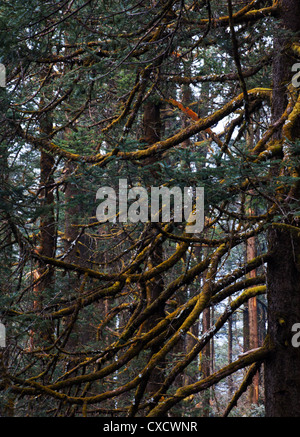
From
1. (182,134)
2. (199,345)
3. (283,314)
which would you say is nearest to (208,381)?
(199,345)

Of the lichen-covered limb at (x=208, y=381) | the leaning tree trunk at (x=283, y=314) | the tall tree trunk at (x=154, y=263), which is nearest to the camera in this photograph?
the lichen-covered limb at (x=208, y=381)

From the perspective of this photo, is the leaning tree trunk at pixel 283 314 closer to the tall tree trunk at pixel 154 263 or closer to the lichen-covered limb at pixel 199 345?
the lichen-covered limb at pixel 199 345

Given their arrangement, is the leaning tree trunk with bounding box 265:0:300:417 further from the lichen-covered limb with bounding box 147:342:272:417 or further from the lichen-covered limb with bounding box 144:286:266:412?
the lichen-covered limb with bounding box 144:286:266:412

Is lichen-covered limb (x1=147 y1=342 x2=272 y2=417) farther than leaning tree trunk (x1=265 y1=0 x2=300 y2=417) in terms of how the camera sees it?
No

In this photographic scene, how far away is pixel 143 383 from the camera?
5.18 meters

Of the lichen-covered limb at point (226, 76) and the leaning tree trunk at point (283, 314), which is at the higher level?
the lichen-covered limb at point (226, 76)

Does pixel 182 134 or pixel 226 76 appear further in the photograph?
pixel 226 76

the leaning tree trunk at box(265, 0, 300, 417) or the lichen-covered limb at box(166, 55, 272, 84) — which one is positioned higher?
the lichen-covered limb at box(166, 55, 272, 84)

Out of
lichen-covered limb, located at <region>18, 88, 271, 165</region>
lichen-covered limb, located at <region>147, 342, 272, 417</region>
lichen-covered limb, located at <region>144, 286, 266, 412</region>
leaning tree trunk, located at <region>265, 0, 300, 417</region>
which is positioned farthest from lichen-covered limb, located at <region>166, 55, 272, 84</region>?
lichen-covered limb, located at <region>147, 342, 272, 417</region>

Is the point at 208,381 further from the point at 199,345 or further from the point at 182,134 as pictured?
the point at 182,134

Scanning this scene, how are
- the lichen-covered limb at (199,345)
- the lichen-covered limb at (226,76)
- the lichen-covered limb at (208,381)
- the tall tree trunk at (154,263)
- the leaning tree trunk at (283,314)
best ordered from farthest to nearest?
the tall tree trunk at (154,263)
the lichen-covered limb at (226,76)
the leaning tree trunk at (283,314)
the lichen-covered limb at (199,345)
the lichen-covered limb at (208,381)

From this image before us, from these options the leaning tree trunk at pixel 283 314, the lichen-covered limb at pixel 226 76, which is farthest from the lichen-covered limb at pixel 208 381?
the lichen-covered limb at pixel 226 76

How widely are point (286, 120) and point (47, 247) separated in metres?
6.57
